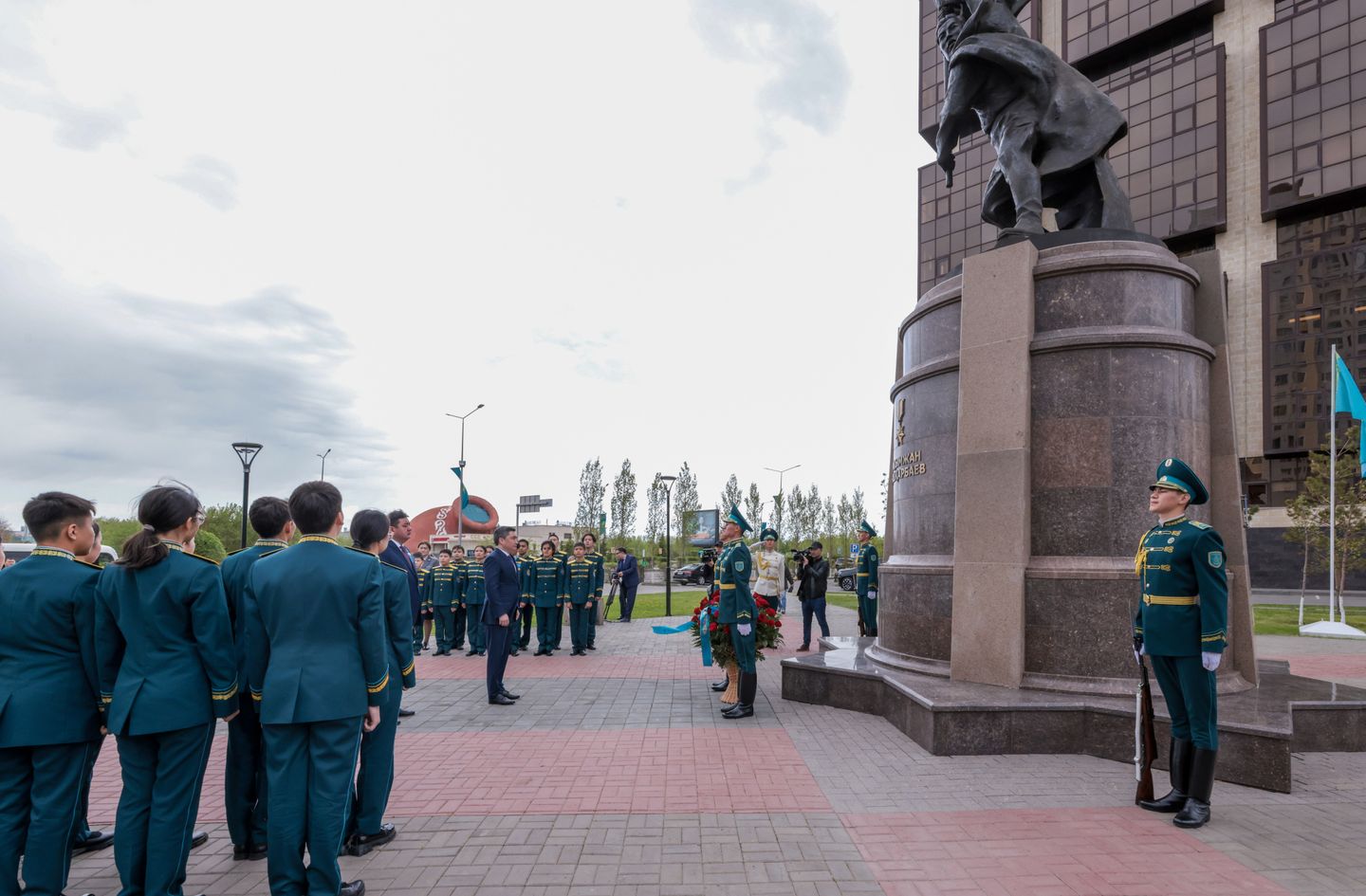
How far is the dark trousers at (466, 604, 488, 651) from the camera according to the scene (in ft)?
44.5

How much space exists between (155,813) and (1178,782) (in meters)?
5.58

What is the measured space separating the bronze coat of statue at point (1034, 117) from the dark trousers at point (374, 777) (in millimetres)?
7603

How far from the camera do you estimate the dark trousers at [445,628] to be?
13.7 meters

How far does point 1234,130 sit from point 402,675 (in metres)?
46.1

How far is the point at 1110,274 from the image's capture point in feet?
23.8

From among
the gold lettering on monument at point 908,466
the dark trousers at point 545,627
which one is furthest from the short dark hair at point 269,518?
the dark trousers at point 545,627

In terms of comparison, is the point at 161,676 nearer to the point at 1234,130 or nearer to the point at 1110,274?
the point at 1110,274

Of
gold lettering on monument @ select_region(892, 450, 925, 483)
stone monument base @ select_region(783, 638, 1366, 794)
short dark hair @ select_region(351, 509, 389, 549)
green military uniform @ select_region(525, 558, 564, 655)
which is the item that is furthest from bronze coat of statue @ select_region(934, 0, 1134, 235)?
green military uniform @ select_region(525, 558, 564, 655)

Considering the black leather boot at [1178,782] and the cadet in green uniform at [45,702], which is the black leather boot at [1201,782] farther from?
the cadet in green uniform at [45,702]

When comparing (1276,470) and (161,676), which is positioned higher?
(1276,470)

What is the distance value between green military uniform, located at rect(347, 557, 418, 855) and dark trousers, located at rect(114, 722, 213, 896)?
948mm

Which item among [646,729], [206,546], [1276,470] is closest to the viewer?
[646,729]

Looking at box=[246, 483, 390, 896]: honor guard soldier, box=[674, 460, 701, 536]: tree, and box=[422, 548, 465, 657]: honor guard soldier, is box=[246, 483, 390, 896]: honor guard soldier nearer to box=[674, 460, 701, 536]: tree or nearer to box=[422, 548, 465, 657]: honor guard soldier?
box=[422, 548, 465, 657]: honor guard soldier

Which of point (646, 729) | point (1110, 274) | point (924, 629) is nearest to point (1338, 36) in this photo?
point (1110, 274)
